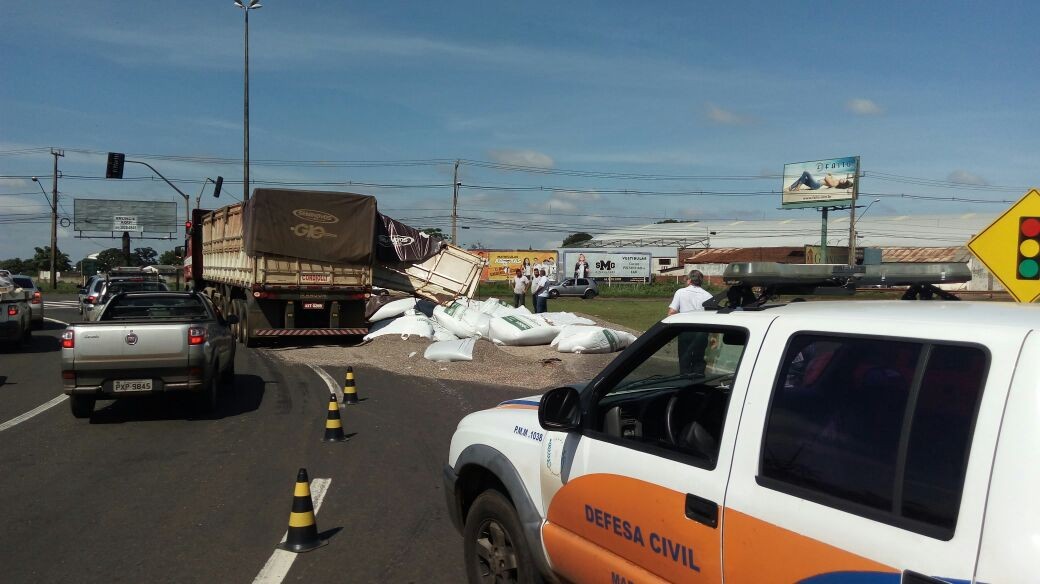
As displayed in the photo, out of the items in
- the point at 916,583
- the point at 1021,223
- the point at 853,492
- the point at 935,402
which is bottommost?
the point at 916,583

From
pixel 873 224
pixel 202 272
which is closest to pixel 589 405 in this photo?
pixel 202 272

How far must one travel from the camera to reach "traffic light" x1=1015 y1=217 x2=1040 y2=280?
707 cm

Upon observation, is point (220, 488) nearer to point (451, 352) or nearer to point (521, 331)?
point (451, 352)

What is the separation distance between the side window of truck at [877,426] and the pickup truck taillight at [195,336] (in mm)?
8557

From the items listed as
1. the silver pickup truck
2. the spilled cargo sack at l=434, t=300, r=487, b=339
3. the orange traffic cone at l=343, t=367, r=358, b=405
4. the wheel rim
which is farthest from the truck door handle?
the spilled cargo sack at l=434, t=300, r=487, b=339

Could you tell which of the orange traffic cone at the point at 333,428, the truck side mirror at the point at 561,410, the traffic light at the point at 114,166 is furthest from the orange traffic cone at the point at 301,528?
the traffic light at the point at 114,166

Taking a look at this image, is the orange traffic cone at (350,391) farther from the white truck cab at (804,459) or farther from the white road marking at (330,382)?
the white truck cab at (804,459)

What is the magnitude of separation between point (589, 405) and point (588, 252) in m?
68.3

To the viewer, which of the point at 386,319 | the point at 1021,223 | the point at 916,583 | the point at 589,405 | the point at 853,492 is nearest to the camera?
the point at 916,583

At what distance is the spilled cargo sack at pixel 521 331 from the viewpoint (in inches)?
704

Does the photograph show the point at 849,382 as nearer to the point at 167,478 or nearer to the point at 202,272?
the point at 167,478

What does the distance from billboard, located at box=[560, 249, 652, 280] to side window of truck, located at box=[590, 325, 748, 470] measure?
67558 mm

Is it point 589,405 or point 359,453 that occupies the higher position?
point 589,405

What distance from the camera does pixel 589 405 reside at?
377cm
